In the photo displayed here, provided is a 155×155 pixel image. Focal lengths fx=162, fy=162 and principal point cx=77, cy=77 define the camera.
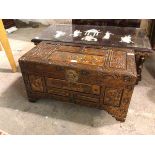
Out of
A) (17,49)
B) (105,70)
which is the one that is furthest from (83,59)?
(17,49)

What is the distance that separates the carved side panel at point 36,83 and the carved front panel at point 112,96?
49 centimetres

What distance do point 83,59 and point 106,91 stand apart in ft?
0.90

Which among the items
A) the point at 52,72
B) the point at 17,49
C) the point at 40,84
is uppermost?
the point at 52,72

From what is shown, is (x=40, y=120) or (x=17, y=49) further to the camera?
(x=17, y=49)

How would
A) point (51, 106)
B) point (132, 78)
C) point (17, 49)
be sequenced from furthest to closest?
point (17, 49)
point (51, 106)
point (132, 78)

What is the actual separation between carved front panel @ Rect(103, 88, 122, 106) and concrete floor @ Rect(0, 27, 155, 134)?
183 millimetres

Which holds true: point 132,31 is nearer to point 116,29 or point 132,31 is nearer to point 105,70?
point 116,29

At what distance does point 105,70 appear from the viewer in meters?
1.04

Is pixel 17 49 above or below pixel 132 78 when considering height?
below

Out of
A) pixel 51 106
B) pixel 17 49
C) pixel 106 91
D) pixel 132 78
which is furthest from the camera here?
pixel 17 49

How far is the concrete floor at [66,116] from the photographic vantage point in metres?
1.17

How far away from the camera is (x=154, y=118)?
4.10ft

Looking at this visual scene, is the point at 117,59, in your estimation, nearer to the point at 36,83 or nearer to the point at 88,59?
the point at 88,59

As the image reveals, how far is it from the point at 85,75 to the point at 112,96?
0.24 m
